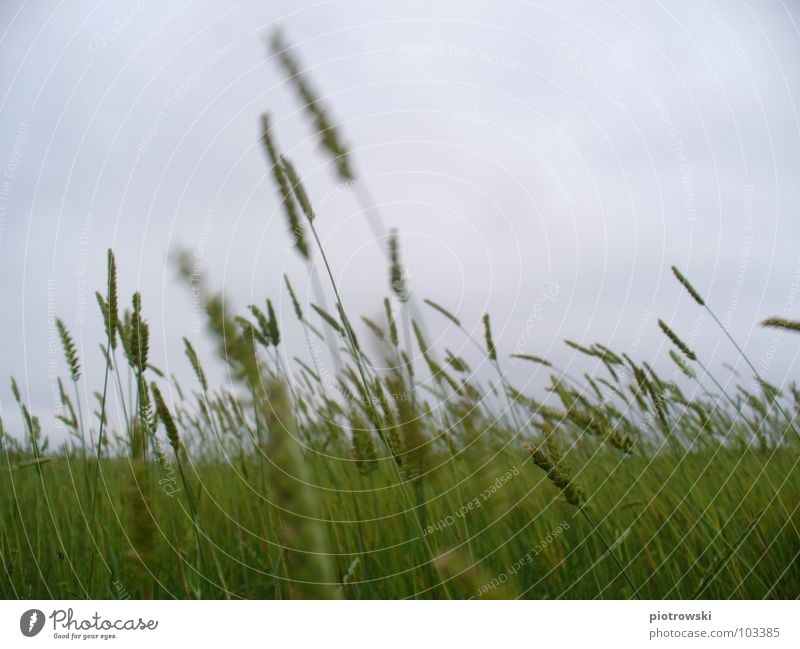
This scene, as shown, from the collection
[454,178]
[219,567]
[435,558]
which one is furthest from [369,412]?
[454,178]

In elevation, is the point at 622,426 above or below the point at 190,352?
below

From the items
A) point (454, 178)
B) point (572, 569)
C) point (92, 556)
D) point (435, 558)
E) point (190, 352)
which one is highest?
point (454, 178)

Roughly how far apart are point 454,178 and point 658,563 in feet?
2.91

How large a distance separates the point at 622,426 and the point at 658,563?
1.04ft

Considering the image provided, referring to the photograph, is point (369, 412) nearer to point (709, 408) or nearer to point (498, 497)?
point (498, 497)
